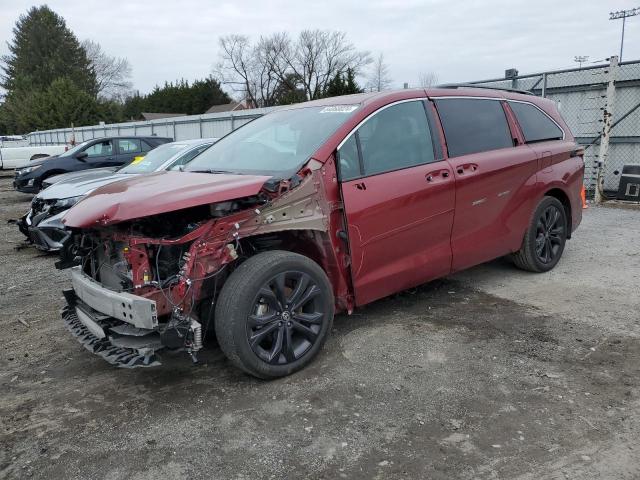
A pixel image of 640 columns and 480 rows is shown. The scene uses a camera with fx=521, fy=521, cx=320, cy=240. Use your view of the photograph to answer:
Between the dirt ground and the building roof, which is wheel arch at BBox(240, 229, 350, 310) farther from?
the building roof

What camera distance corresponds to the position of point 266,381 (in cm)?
335

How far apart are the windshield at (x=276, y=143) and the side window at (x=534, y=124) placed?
6.77 ft

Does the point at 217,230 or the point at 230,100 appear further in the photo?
the point at 230,100

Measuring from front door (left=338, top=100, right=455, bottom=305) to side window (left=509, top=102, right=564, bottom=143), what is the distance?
139 cm

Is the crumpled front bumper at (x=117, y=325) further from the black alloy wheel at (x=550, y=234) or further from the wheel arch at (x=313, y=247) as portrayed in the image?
the black alloy wheel at (x=550, y=234)

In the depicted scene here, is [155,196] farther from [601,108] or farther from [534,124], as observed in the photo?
[601,108]

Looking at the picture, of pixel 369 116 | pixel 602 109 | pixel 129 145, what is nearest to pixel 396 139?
pixel 369 116

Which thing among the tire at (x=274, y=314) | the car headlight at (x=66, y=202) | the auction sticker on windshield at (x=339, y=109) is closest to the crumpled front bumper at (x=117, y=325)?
the tire at (x=274, y=314)

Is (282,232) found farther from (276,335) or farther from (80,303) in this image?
(80,303)

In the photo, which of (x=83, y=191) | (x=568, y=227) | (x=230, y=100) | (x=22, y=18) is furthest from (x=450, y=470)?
(x=22, y=18)

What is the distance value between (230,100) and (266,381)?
67.4 metres

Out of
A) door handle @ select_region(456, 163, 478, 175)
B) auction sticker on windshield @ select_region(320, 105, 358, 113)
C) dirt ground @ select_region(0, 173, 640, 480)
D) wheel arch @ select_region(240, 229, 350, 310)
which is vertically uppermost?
auction sticker on windshield @ select_region(320, 105, 358, 113)

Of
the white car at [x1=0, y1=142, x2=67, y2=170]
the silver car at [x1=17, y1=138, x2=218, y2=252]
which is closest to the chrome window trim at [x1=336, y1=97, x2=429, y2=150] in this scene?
the silver car at [x1=17, y1=138, x2=218, y2=252]

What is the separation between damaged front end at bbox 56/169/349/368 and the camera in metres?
3.04
